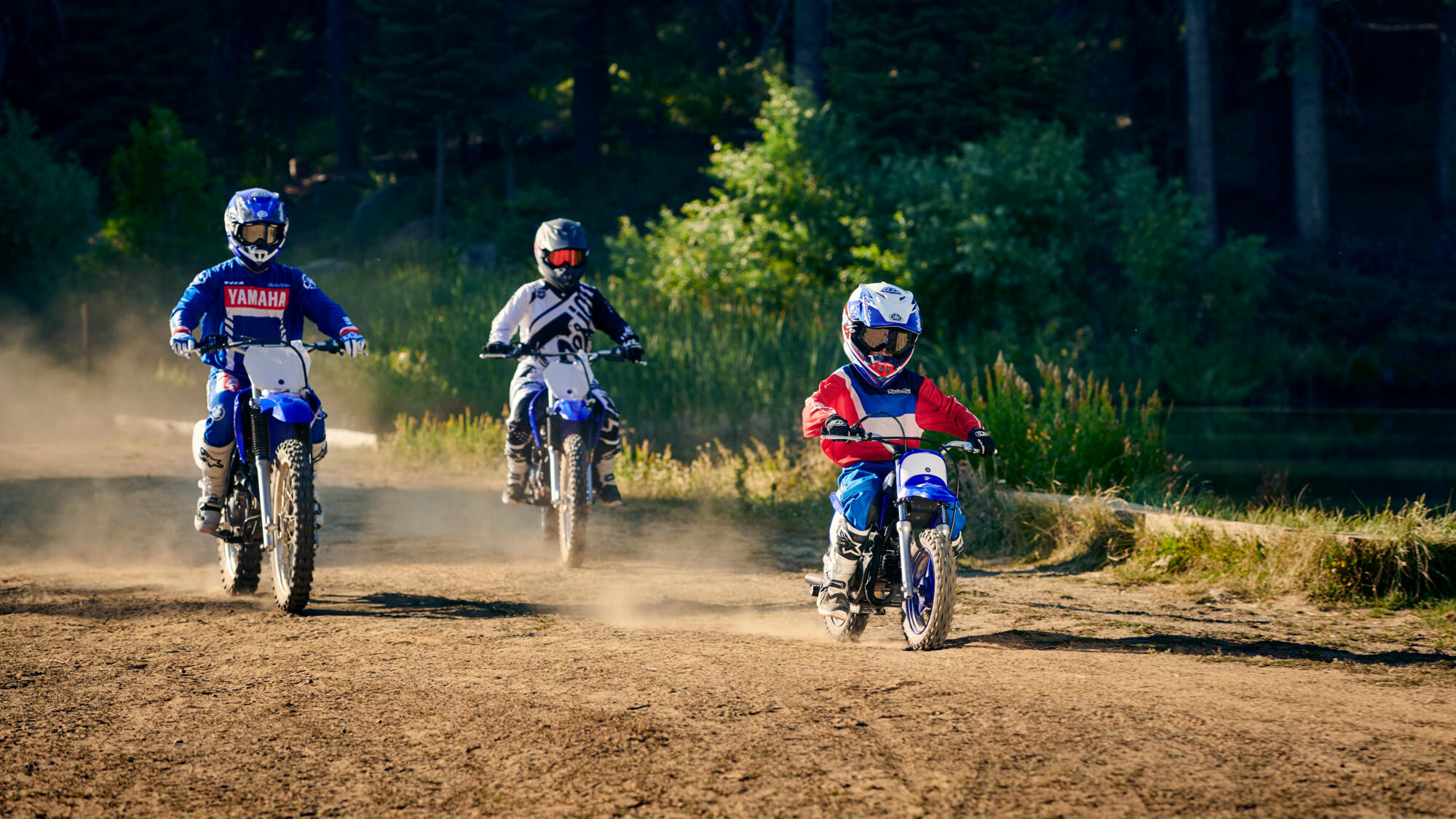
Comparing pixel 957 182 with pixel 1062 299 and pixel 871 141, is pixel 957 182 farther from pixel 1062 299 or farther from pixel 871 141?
pixel 871 141

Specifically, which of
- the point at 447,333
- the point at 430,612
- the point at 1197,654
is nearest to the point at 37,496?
the point at 430,612

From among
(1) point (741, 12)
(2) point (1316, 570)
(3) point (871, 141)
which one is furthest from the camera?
(1) point (741, 12)

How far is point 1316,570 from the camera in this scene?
8016 mm

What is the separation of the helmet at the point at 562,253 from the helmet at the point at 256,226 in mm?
2370

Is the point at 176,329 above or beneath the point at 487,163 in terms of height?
beneath

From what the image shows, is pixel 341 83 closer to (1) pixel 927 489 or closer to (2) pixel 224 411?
(2) pixel 224 411

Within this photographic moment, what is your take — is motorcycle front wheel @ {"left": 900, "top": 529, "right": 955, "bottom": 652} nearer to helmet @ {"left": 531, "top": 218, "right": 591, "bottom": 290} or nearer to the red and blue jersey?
the red and blue jersey

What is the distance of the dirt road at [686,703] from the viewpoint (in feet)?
13.1

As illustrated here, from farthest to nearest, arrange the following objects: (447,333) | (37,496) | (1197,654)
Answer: (447,333), (37,496), (1197,654)

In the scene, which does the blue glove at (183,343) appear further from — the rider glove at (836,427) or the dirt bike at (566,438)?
the rider glove at (836,427)

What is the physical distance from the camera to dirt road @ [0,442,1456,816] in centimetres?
399

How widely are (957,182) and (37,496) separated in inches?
662

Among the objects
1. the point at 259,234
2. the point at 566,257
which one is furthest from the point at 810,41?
the point at 259,234

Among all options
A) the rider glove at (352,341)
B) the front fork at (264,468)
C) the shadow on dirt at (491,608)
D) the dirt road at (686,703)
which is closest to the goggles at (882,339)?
the dirt road at (686,703)
